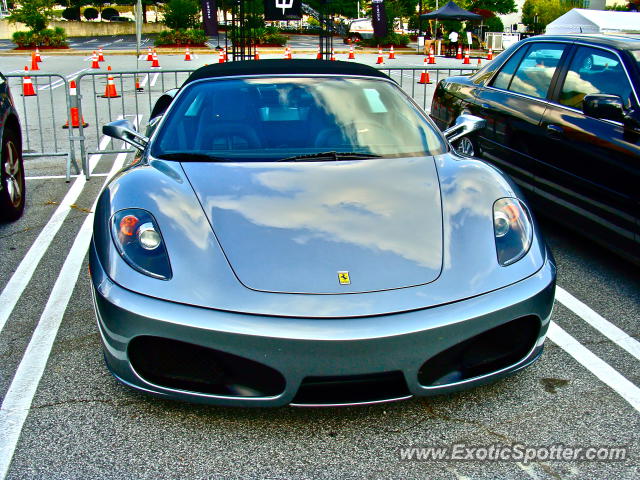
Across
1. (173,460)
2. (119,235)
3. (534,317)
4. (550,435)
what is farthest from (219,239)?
(550,435)

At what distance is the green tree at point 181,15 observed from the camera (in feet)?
138

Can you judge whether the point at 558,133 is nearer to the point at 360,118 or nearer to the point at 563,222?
the point at 563,222

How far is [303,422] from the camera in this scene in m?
2.88

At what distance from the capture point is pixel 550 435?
9.18 feet

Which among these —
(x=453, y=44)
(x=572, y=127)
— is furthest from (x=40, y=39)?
(x=572, y=127)

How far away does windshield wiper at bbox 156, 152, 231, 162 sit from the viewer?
356 cm

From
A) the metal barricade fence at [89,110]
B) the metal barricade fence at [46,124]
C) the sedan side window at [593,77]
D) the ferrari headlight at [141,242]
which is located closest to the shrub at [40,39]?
the metal barricade fence at [89,110]

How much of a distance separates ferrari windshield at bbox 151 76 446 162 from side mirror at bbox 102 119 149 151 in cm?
31

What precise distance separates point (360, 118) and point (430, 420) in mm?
1769

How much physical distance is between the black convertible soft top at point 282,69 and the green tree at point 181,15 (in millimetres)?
40065

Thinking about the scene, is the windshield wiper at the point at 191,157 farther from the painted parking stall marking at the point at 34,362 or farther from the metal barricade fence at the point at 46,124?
the metal barricade fence at the point at 46,124

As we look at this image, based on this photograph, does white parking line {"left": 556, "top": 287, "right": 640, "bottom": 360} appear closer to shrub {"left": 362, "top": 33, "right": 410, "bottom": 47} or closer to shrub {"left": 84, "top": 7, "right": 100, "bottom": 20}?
shrub {"left": 362, "top": 33, "right": 410, "bottom": 47}

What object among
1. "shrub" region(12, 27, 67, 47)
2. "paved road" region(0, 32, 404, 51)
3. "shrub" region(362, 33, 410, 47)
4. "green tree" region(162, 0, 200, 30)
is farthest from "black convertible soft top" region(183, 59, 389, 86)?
"green tree" region(162, 0, 200, 30)

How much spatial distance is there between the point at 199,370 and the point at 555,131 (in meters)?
3.29
